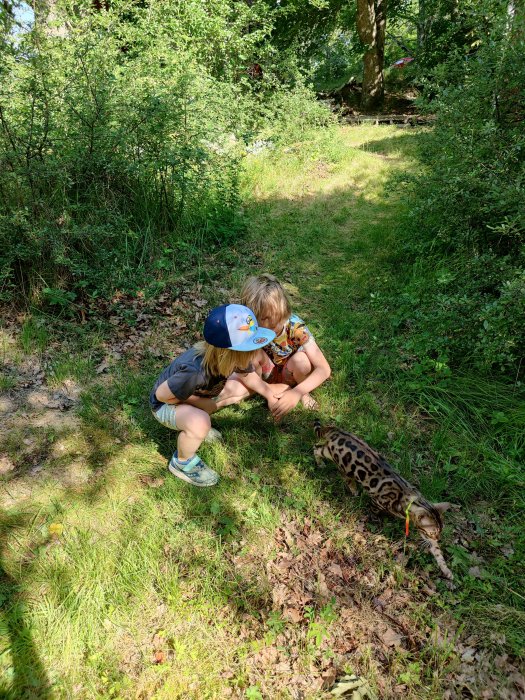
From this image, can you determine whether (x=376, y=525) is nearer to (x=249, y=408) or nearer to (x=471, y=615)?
(x=471, y=615)

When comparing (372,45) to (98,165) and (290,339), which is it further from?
(290,339)

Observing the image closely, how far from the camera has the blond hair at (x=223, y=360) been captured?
2842mm

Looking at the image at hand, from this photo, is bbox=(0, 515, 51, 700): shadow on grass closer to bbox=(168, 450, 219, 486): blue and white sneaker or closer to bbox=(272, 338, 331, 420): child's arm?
bbox=(168, 450, 219, 486): blue and white sneaker

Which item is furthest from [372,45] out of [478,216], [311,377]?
[311,377]

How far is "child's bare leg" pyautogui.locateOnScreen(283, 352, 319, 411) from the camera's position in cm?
374

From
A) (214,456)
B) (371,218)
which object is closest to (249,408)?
(214,456)

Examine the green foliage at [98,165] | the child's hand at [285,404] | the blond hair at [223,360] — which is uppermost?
the green foliage at [98,165]

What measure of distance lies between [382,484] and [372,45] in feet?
62.6

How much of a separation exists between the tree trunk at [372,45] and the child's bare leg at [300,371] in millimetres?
17762

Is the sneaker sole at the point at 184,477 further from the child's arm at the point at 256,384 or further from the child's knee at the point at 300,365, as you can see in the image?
the child's knee at the point at 300,365

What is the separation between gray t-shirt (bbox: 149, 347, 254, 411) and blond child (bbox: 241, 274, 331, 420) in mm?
528

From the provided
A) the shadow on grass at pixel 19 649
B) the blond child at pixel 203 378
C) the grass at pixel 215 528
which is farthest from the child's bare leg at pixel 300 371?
the shadow on grass at pixel 19 649

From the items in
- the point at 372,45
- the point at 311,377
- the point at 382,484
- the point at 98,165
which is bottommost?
the point at 382,484

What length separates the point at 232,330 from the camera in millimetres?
2740
